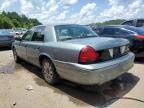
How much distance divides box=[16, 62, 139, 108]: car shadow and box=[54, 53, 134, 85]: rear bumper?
386mm

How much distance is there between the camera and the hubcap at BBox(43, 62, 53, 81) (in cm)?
568

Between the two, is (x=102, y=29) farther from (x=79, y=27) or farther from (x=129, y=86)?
(x=129, y=86)

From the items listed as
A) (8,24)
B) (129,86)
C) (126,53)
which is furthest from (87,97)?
(8,24)

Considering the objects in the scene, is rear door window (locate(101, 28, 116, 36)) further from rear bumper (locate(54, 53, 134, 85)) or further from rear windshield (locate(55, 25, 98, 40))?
rear bumper (locate(54, 53, 134, 85))

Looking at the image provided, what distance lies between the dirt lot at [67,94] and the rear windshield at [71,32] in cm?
119

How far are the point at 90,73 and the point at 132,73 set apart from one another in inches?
97.1

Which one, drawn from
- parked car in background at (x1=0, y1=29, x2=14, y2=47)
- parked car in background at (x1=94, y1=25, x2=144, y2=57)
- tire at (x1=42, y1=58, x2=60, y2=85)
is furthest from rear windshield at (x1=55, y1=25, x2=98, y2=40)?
parked car in background at (x1=0, y1=29, x2=14, y2=47)

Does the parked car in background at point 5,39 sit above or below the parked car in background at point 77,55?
below

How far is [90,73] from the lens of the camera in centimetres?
438

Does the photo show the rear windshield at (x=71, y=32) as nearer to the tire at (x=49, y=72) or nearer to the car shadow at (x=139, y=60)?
the tire at (x=49, y=72)

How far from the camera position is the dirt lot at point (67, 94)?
4.53 metres

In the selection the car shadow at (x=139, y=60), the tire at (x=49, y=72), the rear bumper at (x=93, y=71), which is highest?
the rear bumper at (x=93, y=71)

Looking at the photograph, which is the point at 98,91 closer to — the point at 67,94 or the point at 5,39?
the point at 67,94

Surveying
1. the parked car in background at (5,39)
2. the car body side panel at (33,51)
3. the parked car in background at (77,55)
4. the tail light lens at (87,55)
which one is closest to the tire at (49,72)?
the parked car in background at (77,55)
